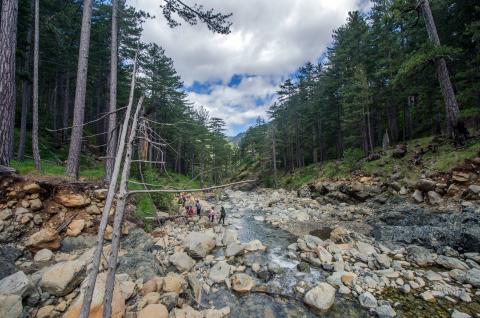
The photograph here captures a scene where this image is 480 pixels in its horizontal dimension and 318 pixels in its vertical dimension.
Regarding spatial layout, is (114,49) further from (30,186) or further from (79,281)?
(79,281)

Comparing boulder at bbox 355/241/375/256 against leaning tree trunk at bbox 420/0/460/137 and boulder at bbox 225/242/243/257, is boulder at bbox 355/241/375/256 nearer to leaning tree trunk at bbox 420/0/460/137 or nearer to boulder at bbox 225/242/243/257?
boulder at bbox 225/242/243/257

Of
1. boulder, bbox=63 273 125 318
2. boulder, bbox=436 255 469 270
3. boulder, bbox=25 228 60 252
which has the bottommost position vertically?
boulder, bbox=436 255 469 270

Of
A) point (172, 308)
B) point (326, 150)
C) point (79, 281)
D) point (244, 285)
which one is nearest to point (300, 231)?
point (244, 285)

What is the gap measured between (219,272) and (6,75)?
9284 mm

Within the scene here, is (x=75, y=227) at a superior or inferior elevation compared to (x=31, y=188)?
inferior

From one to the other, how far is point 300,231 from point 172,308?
8356mm

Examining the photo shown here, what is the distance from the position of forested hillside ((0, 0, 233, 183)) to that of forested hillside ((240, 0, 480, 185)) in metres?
12.6

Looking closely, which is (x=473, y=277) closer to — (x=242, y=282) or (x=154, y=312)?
(x=242, y=282)

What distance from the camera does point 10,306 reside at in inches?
149

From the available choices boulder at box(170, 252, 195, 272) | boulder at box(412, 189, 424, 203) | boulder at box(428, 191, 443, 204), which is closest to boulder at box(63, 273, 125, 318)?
boulder at box(170, 252, 195, 272)

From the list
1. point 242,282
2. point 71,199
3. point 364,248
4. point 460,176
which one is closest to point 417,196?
point 460,176

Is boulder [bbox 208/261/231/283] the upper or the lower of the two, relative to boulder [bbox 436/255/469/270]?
lower

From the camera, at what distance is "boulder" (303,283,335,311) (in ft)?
18.1

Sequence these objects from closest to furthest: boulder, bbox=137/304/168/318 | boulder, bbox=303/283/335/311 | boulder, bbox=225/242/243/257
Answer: boulder, bbox=137/304/168/318, boulder, bbox=303/283/335/311, boulder, bbox=225/242/243/257
